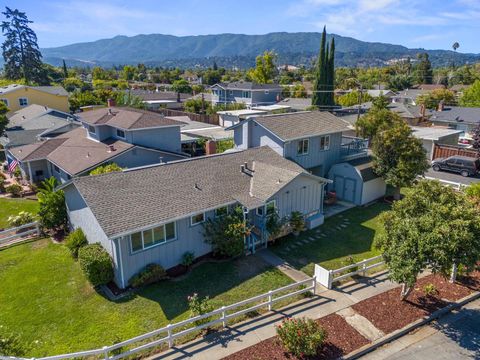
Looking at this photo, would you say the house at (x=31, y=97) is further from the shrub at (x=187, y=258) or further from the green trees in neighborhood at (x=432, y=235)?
the green trees in neighborhood at (x=432, y=235)

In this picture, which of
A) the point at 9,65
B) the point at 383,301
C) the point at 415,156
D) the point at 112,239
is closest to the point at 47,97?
the point at 9,65

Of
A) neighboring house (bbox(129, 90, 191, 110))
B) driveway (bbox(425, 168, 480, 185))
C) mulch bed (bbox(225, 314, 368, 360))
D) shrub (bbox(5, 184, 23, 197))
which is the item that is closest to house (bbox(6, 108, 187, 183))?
shrub (bbox(5, 184, 23, 197))

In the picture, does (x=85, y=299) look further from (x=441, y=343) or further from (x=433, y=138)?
(x=433, y=138)

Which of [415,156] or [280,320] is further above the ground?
[415,156]

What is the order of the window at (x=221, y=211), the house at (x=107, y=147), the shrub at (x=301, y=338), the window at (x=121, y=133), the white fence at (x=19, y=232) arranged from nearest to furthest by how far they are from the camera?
the shrub at (x=301, y=338)
the window at (x=221, y=211)
the white fence at (x=19, y=232)
the house at (x=107, y=147)
the window at (x=121, y=133)

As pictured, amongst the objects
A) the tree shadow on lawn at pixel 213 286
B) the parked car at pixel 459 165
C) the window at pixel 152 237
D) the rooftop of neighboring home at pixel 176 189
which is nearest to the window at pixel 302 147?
the rooftop of neighboring home at pixel 176 189

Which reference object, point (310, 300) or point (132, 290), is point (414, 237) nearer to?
point (310, 300)

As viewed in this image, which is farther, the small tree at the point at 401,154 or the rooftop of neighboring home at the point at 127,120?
the rooftop of neighboring home at the point at 127,120

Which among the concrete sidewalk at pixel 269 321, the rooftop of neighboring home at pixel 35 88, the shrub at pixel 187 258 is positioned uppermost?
the rooftop of neighboring home at pixel 35 88
